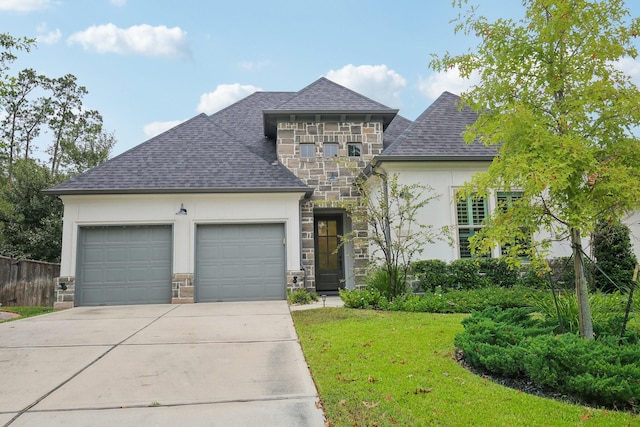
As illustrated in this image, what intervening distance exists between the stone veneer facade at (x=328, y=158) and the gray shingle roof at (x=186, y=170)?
76 centimetres

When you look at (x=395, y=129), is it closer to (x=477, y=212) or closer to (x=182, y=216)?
(x=477, y=212)

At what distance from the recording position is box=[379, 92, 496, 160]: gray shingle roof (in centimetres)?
991

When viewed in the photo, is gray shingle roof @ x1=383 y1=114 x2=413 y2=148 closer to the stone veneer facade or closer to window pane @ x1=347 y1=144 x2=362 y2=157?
the stone veneer facade

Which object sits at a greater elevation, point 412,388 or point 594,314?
point 594,314

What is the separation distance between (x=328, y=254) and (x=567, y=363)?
9.89 metres

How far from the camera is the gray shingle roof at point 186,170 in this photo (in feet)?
34.7

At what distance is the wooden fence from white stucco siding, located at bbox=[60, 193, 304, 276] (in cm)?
246

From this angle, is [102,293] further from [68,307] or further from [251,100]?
[251,100]

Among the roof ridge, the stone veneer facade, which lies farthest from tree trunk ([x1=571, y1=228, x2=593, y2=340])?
the stone veneer facade

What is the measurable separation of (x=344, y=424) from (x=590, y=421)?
1747mm

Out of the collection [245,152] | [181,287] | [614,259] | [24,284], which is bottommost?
[181,287]

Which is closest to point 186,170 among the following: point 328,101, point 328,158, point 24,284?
point 328,158

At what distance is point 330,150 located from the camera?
40.7 feet

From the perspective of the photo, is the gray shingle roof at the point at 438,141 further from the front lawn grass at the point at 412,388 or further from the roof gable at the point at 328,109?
the front lawn grass at the point at 412,388
